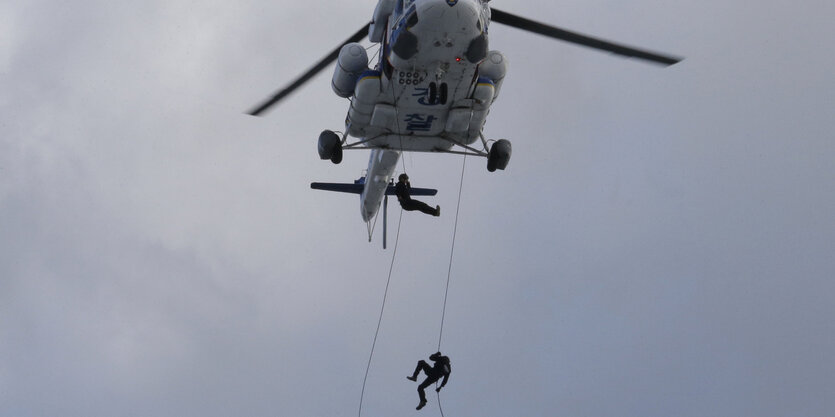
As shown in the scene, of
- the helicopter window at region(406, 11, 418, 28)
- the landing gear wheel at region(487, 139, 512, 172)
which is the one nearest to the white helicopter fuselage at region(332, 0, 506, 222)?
the helicopter window at region(406, 11, 418, 28)

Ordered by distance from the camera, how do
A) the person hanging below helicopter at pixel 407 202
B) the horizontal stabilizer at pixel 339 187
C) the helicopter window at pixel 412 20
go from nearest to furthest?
the helicopter window at pixel 412 20
the person hanging below helicopter at pixel 407 202
the horizontal stabilizer at pixel 339 187

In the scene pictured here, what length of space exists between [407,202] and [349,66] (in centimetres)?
316

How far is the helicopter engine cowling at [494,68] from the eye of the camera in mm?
17516

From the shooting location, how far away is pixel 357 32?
19.1 meters

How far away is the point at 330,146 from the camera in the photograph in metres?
18.0

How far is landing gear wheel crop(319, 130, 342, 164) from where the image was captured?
18.0 metres

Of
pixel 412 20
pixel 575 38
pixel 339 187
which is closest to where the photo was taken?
pixel 412 20

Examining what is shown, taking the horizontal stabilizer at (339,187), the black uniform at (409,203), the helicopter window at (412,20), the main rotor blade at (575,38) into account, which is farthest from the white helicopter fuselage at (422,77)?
the horizontal stabilizer at (339,187)

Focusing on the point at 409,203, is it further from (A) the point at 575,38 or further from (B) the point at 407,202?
(A) the point at 575,38

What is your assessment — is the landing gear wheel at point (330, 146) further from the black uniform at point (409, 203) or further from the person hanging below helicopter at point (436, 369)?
the person hanging below helicopter at point (436, 369)

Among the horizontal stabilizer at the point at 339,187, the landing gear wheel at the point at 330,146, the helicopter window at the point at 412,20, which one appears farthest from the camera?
the horizontal stabilizer at the point at 339,187

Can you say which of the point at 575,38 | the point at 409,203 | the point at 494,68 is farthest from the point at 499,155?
the point at 575,38

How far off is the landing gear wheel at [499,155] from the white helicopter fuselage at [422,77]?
56cm

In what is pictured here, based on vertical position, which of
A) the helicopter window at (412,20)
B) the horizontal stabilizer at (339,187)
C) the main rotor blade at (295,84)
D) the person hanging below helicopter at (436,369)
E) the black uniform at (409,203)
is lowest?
the person hanging below helicopter at (436,369)
